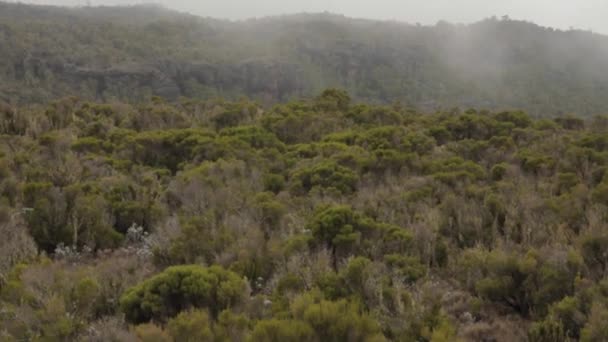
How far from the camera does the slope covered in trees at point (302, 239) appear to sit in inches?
191

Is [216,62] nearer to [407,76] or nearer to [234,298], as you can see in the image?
[407,76]

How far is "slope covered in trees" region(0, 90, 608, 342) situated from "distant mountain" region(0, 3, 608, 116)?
37.0m

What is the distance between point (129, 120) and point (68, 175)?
7.84m

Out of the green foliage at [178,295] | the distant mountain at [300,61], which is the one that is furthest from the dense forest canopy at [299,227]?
the distant mountain at [300,61]

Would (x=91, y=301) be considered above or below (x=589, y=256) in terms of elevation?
below

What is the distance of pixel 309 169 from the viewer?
11.1 meters

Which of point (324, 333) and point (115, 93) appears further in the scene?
point (115, 93)

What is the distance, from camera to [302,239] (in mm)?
6930

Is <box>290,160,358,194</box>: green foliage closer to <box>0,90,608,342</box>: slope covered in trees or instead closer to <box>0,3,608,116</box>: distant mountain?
<box>0,90,608,342</box>: slope covered in trees

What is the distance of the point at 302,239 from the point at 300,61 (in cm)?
6916

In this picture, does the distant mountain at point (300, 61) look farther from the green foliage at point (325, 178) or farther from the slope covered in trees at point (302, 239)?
the green foliage at point (325, 178)

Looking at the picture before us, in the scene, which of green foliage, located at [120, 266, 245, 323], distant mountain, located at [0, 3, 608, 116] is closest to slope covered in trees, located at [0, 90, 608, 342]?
green foliage, located at [120, 266, 245, 323]

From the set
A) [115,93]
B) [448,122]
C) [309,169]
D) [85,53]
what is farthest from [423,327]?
[85,53]

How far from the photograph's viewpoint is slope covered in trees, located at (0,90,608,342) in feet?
15.9
